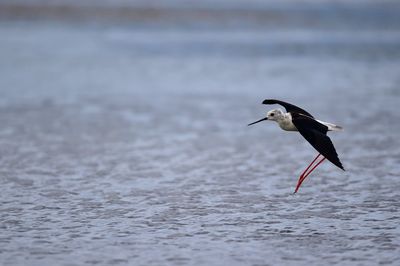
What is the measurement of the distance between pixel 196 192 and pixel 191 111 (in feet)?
21.2

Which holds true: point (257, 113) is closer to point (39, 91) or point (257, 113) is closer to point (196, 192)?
point (39, 91)

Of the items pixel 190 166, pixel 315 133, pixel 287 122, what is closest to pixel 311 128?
pixel 315 133

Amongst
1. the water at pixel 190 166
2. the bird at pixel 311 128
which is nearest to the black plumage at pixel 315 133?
the bird at pixel 311 128

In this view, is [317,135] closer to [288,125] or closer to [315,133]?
[315,133]

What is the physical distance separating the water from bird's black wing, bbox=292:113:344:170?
0.64 meters

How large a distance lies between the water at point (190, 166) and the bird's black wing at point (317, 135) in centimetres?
64

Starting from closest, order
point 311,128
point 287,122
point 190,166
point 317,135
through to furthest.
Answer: point 317,135 → point 311,128 → point 287,122 → point 190,166

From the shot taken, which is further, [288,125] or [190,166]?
[190,166]

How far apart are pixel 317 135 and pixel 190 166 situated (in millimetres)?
2924

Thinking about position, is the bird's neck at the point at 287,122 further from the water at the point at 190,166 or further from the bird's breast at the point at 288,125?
the water at the point at 190,166

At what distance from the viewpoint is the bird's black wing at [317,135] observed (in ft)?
27.5

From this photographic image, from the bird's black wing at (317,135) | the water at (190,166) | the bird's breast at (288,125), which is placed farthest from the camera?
the bird's breast at (288,125)

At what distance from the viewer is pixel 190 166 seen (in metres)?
11.4

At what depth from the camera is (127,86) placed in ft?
68.0
